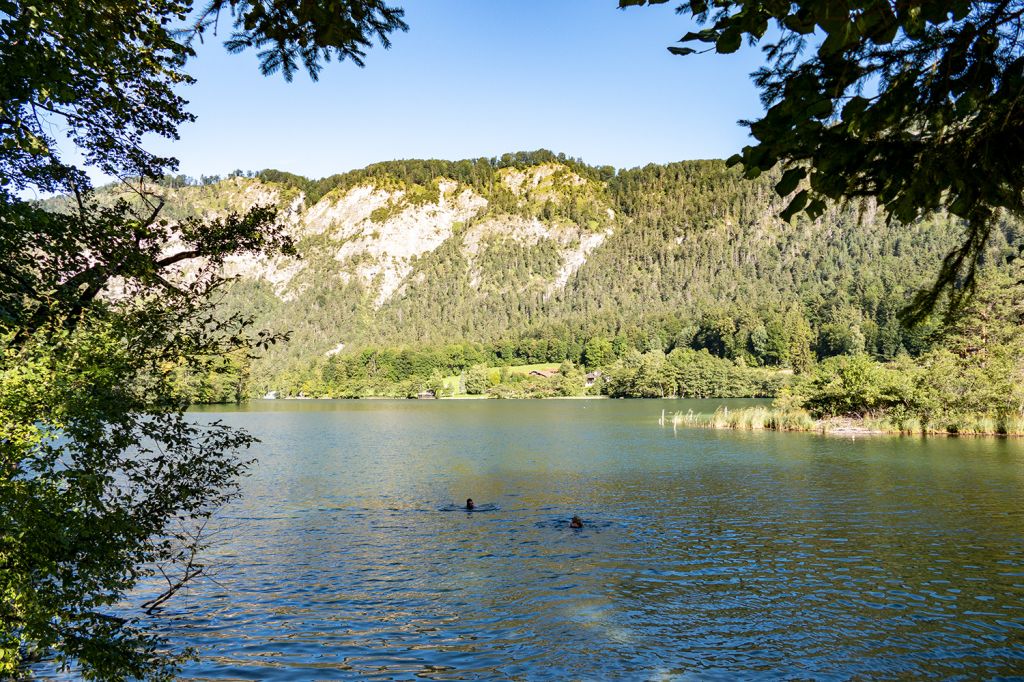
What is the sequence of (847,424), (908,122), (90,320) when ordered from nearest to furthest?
(908,122) → (90,320) → (847,424)

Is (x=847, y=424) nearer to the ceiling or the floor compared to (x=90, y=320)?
nearer to the floor

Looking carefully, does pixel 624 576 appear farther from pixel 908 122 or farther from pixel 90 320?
pixel 908 122

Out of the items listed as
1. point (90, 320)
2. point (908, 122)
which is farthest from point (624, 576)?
point (908, 122)

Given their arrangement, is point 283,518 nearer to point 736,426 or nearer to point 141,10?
point 141,10

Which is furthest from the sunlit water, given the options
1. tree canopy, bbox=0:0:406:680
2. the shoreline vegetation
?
the shoreline vegetation

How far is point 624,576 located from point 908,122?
60.8 ft

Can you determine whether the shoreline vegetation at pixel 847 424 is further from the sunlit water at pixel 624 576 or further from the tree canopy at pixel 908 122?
the tree canopy at pixel 908 122

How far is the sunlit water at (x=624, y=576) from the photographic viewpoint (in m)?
15.5

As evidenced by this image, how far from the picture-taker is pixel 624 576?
21.6 m

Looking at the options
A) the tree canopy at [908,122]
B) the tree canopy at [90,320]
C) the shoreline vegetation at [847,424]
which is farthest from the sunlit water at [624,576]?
the shoreline vegetation at [847,424]

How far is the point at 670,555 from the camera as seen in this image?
2412cm

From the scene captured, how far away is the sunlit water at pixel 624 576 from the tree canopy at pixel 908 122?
12345mm

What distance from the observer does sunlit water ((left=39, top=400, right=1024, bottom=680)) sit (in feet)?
50.9

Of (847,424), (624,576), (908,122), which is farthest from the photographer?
(847,424)
